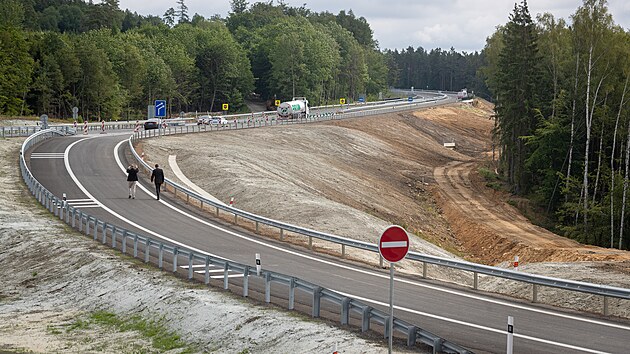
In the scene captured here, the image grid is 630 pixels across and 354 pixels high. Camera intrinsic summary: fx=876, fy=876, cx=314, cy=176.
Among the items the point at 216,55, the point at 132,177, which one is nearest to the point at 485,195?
the point at 132,177

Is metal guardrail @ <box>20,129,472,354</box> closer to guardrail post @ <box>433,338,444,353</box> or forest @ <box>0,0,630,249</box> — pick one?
guardrail post @ <box>433,338,444,353</box>

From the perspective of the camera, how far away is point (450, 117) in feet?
413

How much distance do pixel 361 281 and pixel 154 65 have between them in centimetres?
10426

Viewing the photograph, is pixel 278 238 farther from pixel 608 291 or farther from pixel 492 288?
pixel 608 291

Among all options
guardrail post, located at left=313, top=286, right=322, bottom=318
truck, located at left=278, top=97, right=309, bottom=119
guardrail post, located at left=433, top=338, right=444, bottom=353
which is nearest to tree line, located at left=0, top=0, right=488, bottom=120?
truck, located at left=278, top=97, right=309, bottom=119

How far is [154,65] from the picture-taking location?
403 feet

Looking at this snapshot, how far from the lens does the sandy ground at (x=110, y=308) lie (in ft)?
55.5

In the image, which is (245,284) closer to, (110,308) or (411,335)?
(110,308)

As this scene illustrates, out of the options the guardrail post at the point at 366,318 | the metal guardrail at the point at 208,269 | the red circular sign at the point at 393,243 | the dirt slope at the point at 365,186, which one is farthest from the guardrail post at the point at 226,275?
the dirt slope at the point at 365,186

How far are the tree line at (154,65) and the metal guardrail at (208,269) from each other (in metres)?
67.0

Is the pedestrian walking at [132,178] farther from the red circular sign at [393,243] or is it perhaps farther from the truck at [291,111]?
the truck at [291,111]

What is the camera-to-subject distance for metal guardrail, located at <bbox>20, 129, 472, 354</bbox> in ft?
50.6

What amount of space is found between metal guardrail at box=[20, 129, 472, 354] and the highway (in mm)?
1230

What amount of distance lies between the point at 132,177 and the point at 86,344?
20.3 metres
